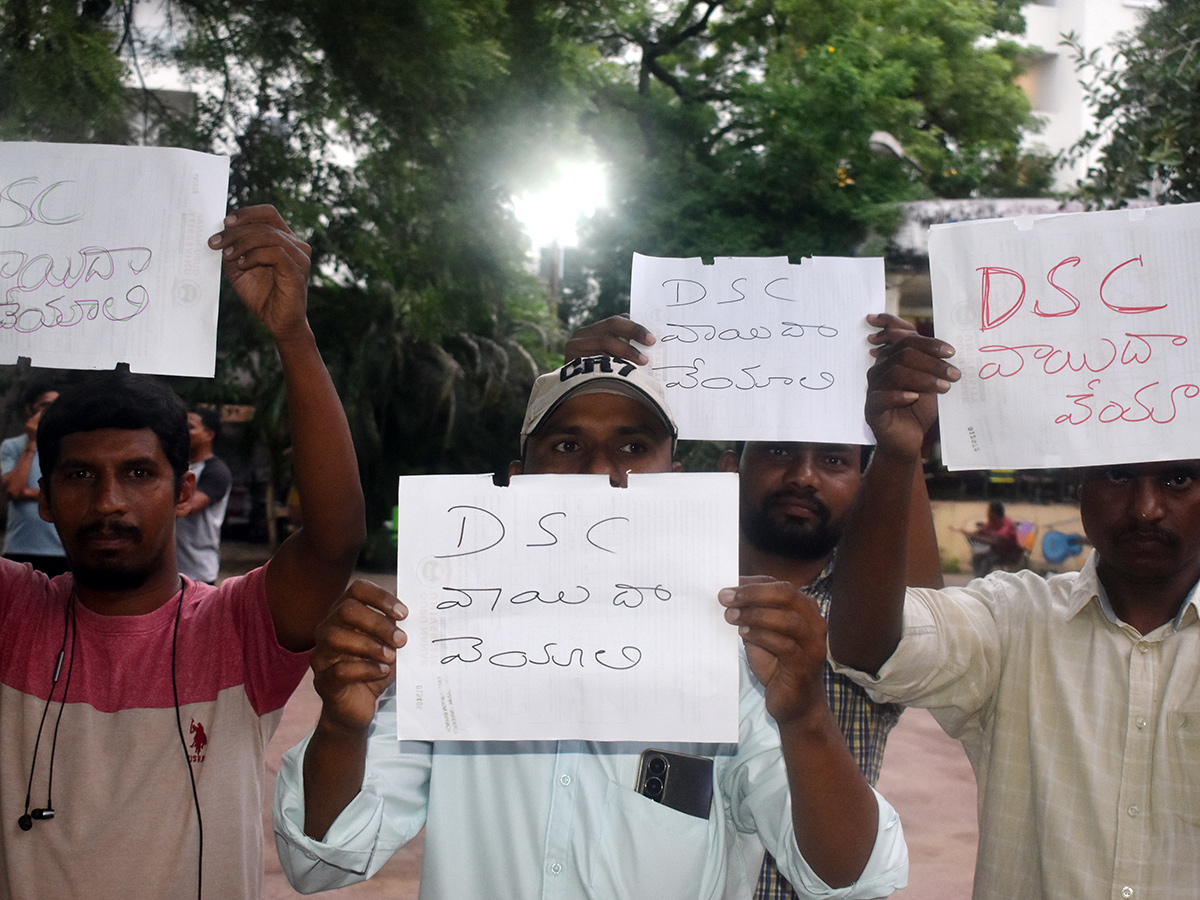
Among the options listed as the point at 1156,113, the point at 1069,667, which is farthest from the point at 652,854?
the point at 1156,113

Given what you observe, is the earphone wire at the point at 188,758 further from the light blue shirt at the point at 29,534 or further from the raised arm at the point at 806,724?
the light blue shirt at the point at 29,534

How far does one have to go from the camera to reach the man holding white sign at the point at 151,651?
1860 millimetres

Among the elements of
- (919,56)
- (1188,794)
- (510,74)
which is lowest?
(1188,794)

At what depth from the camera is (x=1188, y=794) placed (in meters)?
1.74

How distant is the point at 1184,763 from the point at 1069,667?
0.23 m

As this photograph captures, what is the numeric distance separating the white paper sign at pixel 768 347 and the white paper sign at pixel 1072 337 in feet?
0.68

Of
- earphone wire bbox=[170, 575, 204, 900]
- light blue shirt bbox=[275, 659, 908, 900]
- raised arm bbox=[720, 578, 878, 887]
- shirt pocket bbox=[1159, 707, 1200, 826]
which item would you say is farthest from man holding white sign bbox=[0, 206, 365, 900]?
shirt pocket bbox=[1159, 707, 1200, 826]

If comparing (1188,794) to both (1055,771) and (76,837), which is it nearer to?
(1055,771)

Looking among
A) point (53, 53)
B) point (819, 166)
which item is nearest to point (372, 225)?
point (53, 53)

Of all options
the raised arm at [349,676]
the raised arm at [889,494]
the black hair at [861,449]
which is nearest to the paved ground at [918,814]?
the black hair at [861,449]

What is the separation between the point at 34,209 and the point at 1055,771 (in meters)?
2.03

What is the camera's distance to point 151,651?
1.98 m

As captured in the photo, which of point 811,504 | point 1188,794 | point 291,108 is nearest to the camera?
point 1188,794

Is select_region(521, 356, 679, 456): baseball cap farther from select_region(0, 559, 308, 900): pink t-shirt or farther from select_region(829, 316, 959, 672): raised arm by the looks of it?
select_region(0, 559, 308, 900): pink t-shirt
